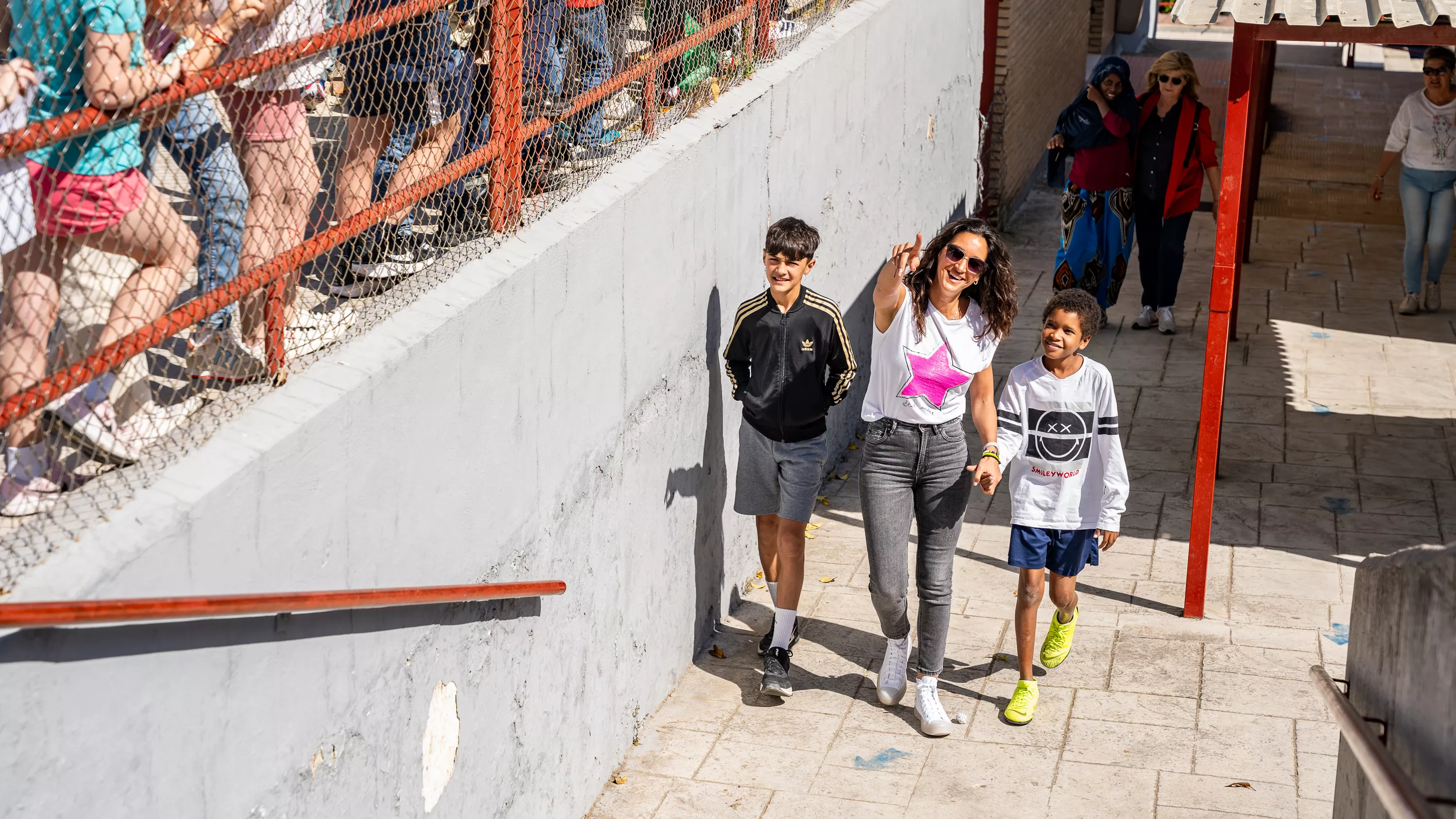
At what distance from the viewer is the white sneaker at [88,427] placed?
3066 mm

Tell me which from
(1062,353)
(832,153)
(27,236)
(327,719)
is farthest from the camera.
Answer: (832,153)

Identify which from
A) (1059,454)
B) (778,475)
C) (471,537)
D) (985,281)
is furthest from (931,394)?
(471,537)

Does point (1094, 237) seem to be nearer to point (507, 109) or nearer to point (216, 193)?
point (507, 109)

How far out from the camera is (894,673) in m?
6.14

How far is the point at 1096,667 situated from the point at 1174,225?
5.04 meters

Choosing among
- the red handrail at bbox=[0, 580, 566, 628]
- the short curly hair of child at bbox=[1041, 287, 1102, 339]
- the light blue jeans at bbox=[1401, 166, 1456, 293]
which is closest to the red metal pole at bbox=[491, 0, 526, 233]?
the red handrail at bbox=[0, 580, 566, 628]

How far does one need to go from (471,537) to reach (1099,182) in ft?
23.3

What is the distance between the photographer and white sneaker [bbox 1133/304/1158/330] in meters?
11.1

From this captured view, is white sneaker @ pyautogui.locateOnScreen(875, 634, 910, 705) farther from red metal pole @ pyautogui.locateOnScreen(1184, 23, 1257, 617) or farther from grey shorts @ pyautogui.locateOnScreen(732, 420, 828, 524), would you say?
red metal pole @ pyautogui.locateOnScreen(1184, 23, 1257, 617)

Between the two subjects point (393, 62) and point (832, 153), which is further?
point (832, 153)

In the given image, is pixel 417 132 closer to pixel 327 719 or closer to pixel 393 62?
pixel 393 62

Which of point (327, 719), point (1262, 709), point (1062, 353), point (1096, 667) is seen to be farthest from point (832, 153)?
point (327, 719)

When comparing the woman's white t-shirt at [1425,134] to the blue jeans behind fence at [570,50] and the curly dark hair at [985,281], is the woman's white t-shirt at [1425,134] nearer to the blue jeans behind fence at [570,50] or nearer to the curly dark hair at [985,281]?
the curly dark hair at [985,281]

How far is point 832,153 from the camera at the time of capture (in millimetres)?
7906
